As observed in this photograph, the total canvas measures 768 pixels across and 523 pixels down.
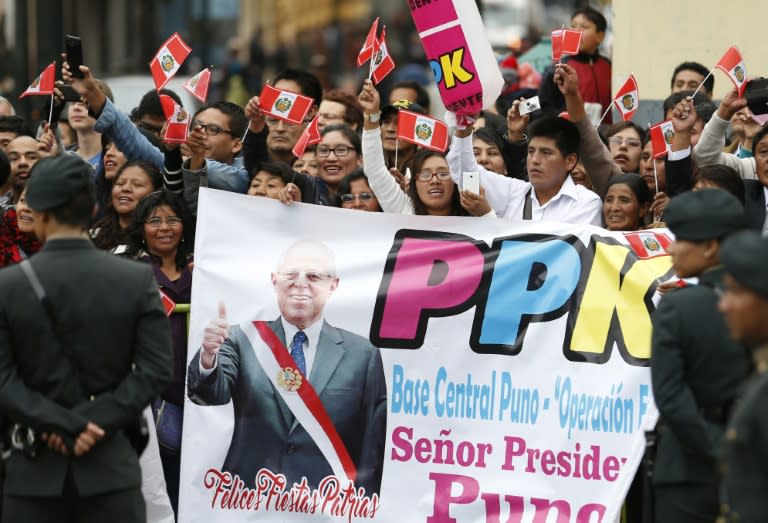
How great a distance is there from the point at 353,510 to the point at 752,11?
5.87 m

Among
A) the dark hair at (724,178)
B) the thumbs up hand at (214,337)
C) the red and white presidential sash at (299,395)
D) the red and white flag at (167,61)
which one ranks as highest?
the red and white flag at (167,61)

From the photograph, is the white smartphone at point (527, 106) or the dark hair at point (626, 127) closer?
the white smartphone at point (527, 106)

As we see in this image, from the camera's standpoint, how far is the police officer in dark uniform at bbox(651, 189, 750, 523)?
213 inches

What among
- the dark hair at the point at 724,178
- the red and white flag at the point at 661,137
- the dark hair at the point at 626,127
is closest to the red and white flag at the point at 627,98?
the dark hair at the point at 626,127

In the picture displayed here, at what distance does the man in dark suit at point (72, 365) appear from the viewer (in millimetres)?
5406

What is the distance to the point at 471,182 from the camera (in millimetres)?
7355

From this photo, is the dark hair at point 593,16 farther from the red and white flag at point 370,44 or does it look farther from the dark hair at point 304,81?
the red and white flag at point 370,44

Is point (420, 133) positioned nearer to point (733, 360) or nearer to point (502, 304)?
point (502, 304)

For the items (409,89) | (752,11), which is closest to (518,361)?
(409,89)

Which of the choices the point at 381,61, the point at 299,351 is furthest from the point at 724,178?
the point at 299,351

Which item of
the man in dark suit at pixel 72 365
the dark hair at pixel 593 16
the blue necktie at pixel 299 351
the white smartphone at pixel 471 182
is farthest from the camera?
the dark hair at pixel 593 16

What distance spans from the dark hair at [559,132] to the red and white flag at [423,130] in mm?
482

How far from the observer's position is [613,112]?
11242mm

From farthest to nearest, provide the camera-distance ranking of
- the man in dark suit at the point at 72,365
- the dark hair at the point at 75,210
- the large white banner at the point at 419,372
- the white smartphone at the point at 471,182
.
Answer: the white smartphone at the point at 471,182 < the large white banner at the point at 419,372 < the dark hair at the point at 75,210 < the man in dark suit at the point at 72,365
